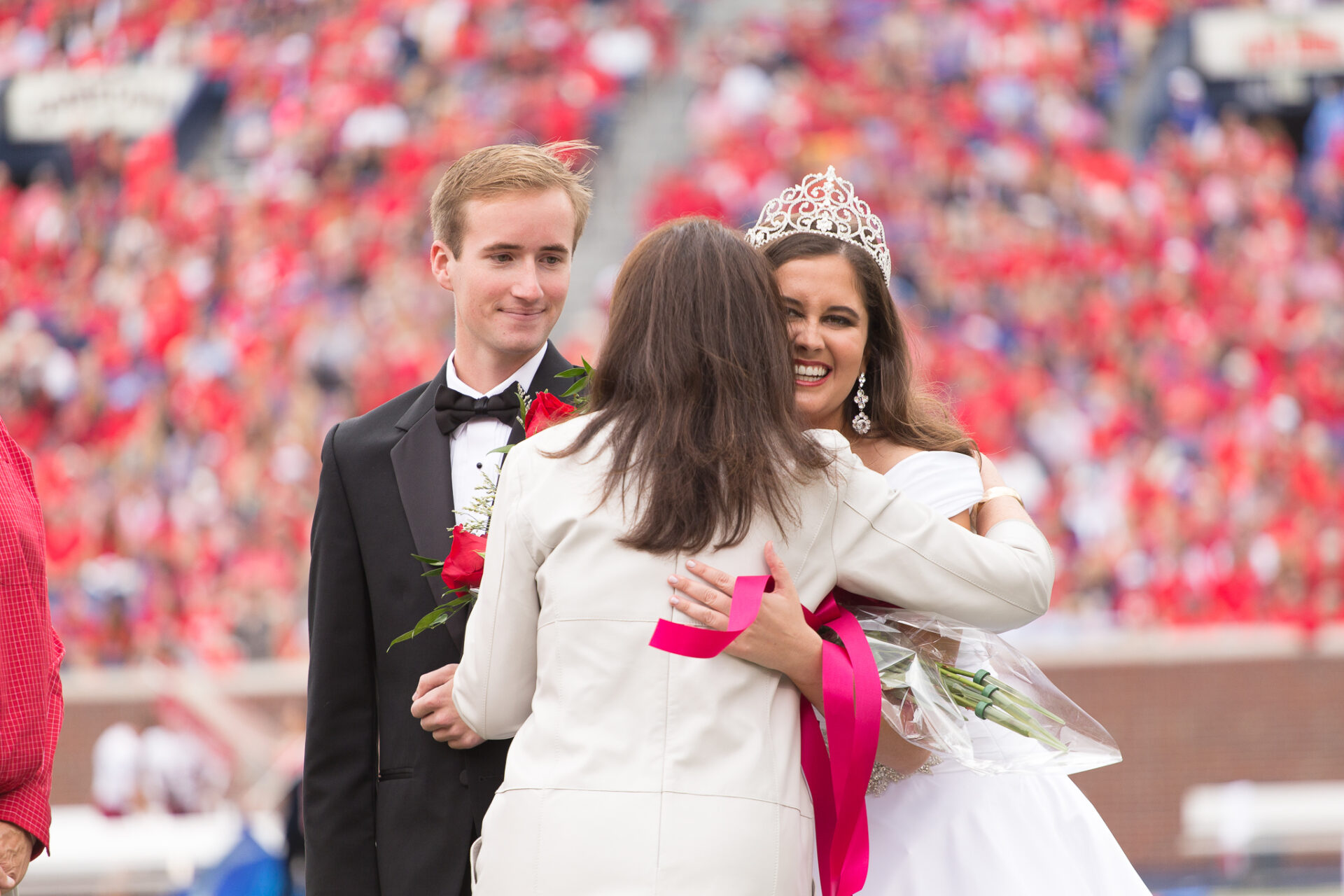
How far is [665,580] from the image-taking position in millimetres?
2141

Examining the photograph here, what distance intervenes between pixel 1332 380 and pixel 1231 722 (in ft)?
12.0

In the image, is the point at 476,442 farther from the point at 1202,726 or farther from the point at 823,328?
the point at 1202,726

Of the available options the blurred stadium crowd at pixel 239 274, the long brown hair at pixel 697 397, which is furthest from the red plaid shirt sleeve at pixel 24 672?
the blurred stadium crowd at pixel 239 274

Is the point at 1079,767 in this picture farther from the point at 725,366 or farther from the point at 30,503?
the point at 30,503

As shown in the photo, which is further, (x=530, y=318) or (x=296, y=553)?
(x=296, y=553)

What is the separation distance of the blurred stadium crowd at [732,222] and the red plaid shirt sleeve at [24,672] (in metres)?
7.77

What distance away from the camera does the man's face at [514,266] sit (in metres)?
2.78

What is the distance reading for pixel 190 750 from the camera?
9.72 meters

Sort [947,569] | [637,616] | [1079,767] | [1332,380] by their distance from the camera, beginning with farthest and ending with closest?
[1332,380] → [1079,767] → [947,569] → [637,616]

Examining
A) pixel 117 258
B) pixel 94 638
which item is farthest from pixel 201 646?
pixel 117 258

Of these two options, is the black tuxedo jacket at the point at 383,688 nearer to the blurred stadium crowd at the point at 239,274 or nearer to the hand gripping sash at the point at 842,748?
the hand gripping sash at the point at 842,748

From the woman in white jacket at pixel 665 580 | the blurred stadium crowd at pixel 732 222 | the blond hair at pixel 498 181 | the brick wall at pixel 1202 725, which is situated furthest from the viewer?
the blurred stadium crowd at pixel 732 222

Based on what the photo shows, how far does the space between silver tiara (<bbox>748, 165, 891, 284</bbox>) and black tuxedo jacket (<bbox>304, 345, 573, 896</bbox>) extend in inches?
23.7

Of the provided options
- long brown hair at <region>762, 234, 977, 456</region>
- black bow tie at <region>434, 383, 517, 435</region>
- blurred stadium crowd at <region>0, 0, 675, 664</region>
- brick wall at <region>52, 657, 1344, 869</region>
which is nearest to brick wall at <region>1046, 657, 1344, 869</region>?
brick wall at <region>52, 657, 1344, 869</region>
